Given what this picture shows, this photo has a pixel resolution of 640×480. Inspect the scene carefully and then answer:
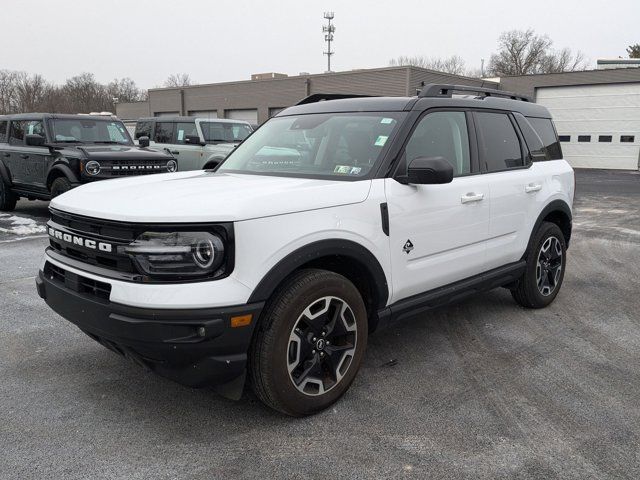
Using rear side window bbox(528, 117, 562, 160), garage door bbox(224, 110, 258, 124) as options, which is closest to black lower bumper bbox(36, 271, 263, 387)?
rear side window bbox(528, 117, 562, 160)

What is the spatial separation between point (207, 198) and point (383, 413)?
1.61 meters

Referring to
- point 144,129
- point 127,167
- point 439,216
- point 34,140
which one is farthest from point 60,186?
point 439,216

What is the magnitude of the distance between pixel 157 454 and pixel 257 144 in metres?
2.47

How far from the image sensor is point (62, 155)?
30.2ft

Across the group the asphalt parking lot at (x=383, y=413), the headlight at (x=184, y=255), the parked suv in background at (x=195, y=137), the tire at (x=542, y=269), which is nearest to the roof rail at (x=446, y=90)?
the tire at (x=542, y=269)

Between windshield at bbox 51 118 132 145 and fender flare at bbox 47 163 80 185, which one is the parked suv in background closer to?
windshield at bbox 51 118 132 145

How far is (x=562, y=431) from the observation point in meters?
3.01

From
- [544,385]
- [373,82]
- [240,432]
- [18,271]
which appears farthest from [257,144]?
[373,82]

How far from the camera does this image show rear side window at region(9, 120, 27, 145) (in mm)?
10370

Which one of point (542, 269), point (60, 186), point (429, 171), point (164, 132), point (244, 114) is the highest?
point (244, 114)

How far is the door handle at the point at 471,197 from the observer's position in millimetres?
3904

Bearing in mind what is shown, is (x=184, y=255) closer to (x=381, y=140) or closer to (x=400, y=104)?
(x=381, y=140)

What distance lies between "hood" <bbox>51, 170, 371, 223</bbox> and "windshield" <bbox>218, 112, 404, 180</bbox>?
9.8 inches

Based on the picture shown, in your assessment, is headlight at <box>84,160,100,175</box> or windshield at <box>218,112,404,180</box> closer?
windshield at <box>218,112,404,180</box>
